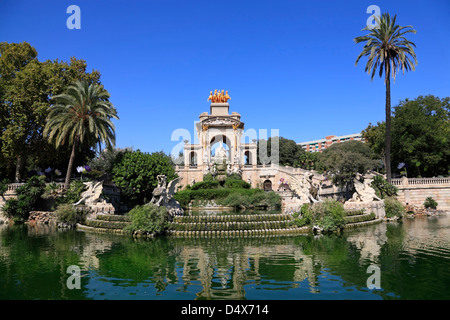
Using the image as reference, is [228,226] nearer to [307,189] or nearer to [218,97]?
[307,189]

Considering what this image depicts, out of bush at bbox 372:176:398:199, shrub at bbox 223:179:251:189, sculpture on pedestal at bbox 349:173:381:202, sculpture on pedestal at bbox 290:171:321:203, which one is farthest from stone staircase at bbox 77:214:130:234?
shrub at bbox 223:179:251:189

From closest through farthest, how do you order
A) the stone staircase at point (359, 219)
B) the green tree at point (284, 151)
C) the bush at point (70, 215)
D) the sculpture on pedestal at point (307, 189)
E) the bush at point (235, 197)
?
the stone staircase at point (359, 219)
the sculpture on pedestal at point (307, 189)
the bush at point (70, 215)
the bush at point (235, 197)
the green tree at point (284, 151)

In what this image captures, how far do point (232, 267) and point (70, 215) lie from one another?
17163 mm

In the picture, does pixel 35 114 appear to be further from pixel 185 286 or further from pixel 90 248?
pixel 185 286

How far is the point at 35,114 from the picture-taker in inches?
1206

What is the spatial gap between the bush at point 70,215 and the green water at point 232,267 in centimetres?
605

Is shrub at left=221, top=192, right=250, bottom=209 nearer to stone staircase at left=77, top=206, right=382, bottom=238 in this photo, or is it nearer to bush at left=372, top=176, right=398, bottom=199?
bush at left=372, top=176, right=398, bottom=199

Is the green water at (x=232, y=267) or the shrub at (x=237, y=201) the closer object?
the green water at (x=232, y=267)

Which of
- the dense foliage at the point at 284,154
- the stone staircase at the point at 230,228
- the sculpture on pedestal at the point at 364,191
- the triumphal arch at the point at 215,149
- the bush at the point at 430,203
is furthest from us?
the dense foliage at the point at 284,154

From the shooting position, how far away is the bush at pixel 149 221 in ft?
59.9

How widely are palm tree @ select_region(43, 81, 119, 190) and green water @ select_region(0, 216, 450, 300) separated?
14.4 m

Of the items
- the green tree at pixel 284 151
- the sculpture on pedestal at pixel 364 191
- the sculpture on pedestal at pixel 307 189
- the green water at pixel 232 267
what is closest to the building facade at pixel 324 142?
the green tree at pixel 284 151

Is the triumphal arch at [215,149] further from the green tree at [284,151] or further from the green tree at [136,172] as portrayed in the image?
the green tree at [136,172]

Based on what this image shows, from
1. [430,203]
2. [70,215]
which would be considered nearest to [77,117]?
[70,215]
